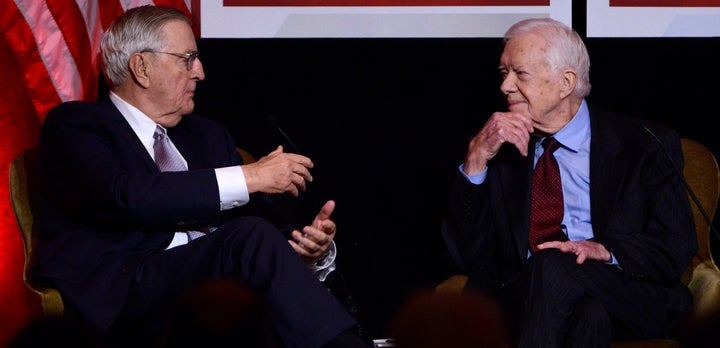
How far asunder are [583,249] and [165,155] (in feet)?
3.90

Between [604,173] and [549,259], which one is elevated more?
[604,173]

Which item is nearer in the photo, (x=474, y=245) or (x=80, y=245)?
(x=80, y=245)

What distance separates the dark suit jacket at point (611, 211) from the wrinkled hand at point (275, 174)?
52cm

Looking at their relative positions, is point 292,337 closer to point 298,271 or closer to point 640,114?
point 298,271

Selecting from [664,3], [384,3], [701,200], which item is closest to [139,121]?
[384,3]

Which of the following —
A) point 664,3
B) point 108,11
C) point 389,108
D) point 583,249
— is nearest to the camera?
point 583,249

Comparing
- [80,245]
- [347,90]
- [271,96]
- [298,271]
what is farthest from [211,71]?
[298,271]

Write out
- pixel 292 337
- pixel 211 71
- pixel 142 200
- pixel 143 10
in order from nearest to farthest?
pixel 292 337
pixel 142 200
pixel 143 10
pixel 211 71

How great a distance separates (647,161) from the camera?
2.84m

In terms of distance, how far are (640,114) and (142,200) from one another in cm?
192

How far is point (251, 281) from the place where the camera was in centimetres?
234

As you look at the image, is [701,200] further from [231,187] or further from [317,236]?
[231,187]

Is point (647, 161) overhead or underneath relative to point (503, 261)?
overhead

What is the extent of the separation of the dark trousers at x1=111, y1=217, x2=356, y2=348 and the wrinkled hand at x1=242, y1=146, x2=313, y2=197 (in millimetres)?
207
